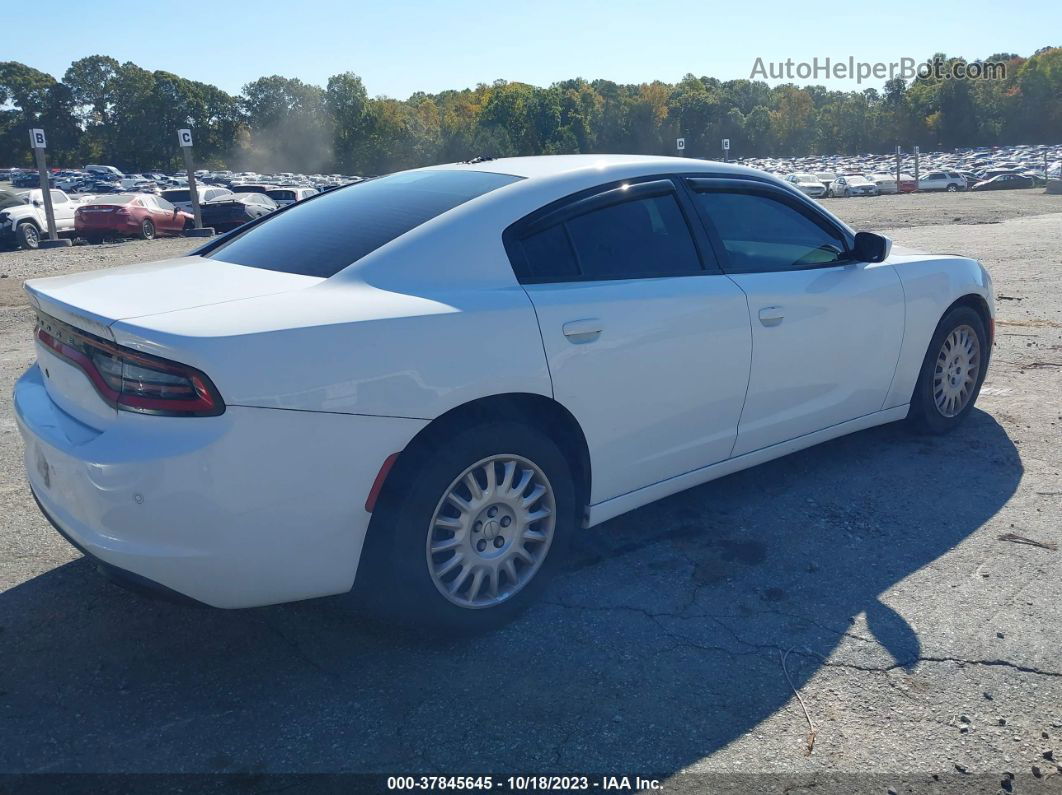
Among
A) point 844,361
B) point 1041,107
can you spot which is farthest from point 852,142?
point 844,361

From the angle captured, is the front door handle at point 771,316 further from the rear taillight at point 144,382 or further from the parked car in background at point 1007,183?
the parked car in background at point 1007,183

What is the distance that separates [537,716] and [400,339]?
1.25 meters

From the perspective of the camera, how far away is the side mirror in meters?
4.61

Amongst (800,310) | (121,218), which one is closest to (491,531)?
(800,310)

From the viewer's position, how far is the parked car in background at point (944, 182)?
1843 inches

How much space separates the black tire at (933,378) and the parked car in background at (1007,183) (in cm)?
4515

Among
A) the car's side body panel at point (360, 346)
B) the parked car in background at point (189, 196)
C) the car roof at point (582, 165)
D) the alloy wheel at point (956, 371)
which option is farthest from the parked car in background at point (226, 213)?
the car's side body panel at point (360, 346)

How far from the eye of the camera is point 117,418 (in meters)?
2.81

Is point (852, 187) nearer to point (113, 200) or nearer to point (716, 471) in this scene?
point (113, 200)

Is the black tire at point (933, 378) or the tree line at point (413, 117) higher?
the tree line at point (413, 117)

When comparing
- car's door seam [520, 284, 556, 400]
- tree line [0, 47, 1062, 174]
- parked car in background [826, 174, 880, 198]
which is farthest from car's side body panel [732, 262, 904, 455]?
tree line [0, 47, 1062, 174]

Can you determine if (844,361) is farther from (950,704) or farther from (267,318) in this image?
(267,318)

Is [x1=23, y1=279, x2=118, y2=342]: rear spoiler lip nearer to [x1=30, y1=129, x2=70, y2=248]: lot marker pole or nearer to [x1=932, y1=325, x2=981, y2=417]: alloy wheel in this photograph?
[x1=932, y1=325, x2=981, y2=417]: alloy wheel

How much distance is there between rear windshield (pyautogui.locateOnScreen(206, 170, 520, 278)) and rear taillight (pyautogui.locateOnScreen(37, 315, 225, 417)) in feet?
2.48
